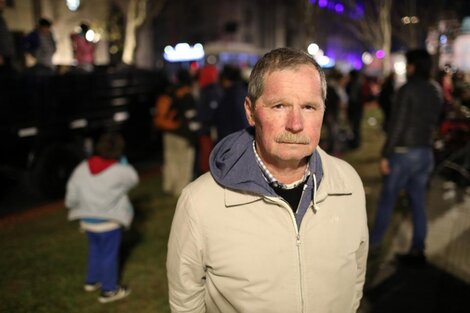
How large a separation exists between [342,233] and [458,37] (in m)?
9.75

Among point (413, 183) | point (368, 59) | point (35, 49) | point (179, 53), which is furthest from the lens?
point (368, 59)

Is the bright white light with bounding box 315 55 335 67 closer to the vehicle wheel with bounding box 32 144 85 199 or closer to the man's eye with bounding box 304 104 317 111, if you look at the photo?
the vehicle wheel with bounding box 32 144 85 199

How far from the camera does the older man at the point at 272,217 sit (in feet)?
5.63

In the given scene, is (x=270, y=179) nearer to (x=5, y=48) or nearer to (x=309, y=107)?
(x=309, y=107)

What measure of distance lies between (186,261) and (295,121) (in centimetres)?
73

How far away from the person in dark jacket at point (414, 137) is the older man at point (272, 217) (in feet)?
9.72

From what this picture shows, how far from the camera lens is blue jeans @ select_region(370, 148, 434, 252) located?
458 cm

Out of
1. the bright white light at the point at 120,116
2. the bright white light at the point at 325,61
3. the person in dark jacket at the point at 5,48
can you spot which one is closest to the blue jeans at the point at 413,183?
the person in dark jacket at the point at 5,48

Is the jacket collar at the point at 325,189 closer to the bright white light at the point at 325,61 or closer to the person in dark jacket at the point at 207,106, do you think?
the person in dark jacket at the point at 207,106

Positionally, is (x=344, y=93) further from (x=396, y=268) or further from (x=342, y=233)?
(x=342, y=233)

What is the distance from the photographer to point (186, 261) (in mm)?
1824

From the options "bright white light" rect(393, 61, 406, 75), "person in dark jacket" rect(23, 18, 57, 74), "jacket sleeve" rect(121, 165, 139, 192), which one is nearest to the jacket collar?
"jacket sleeve" rect(121, 165, 139, 192)

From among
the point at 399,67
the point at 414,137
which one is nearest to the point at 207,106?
the point at 414,137

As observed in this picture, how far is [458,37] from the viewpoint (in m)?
9.91
